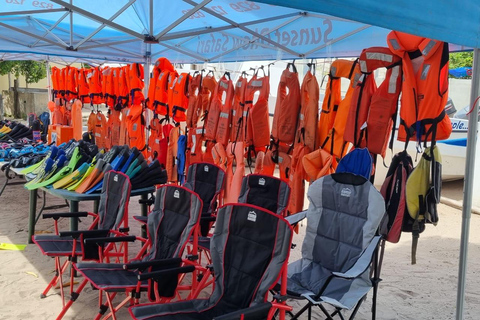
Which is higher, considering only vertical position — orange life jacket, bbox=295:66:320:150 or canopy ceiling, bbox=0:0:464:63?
canopy ceiling, bbox=0:0:464:63

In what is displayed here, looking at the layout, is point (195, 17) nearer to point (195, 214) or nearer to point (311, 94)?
point (311, 94)

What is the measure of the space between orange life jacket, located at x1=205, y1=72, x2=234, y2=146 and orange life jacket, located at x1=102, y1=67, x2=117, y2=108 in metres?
2.66

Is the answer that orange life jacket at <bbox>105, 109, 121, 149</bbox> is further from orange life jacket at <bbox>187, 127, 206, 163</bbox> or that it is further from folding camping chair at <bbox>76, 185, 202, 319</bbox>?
folding camping chair at <bbox>76, 185, 202, 319</bbox>

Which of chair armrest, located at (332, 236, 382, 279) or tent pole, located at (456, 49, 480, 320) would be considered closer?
chair armrest, located at (332, 236, 382, 279)

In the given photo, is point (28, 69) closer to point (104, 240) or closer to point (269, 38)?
point (269, 38)

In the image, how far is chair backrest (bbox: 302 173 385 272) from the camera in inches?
110

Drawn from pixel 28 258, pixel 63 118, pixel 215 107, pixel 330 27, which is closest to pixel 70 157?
pixel 28 258

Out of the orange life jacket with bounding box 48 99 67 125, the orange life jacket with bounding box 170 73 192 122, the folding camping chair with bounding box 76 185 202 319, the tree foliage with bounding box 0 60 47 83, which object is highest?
the tree foliage with bounding box 0 60 47 83

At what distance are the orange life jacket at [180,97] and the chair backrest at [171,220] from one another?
288 centimetres

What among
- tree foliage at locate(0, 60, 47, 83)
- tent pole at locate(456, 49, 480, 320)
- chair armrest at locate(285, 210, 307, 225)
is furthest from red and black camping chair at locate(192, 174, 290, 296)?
tree foliage at locate(0, 60, 47, 83)

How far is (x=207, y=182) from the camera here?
13.6 feet

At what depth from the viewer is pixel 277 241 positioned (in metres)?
2.48

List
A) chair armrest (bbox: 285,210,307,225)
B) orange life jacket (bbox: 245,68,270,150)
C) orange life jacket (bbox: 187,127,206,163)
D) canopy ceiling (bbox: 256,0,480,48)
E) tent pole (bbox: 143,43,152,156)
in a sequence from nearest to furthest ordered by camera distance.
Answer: canopy ceiling (bbox: 256,0,480,48) → chair armrest (bbox: 285,210,307,225) → orange life jacket (bbox: 245,68,270,150) → orange life jacket (bbox: 187,127,206,163) → tent pole (bbox: 143,43,152,156)

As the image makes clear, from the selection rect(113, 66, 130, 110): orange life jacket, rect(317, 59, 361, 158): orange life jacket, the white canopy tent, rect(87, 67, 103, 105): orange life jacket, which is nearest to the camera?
the white canopy tent
